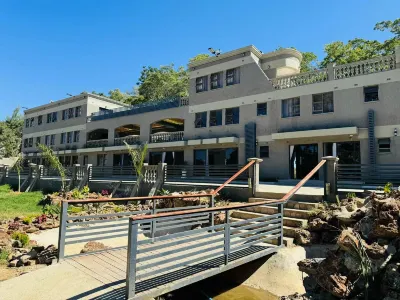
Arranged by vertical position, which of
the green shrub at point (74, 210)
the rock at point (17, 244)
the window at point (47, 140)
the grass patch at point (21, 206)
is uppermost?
the window at point (47, 140)

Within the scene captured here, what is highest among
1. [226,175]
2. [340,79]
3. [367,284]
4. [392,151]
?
[340,79]

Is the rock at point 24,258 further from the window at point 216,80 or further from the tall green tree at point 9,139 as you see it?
the tall green tree at point 9,139

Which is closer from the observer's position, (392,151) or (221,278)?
(221,278)

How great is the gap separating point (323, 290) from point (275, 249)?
5.21 feet

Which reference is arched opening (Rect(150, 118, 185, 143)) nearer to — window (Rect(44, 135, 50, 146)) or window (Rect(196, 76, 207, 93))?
window (Rect(196, 76, 207, 93))

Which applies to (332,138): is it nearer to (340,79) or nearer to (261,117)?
(340,79)

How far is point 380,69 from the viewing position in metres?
15.3

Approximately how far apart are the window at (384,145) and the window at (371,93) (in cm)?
227

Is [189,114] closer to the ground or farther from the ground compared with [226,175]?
farther from the ground

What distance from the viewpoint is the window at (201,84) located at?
22641mm

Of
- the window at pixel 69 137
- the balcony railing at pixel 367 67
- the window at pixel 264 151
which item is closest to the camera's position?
the balcony railing at pixel 367 67

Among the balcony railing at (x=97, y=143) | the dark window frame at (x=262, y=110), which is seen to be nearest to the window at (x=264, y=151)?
the dark window frame at (x=262, y=110)

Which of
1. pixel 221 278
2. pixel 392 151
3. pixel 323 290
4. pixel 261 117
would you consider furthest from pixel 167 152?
pixel 323 290

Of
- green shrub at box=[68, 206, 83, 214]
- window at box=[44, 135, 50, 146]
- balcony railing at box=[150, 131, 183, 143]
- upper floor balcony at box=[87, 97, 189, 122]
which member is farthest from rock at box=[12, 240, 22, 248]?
window at box=[44, 135, 50, 146]
